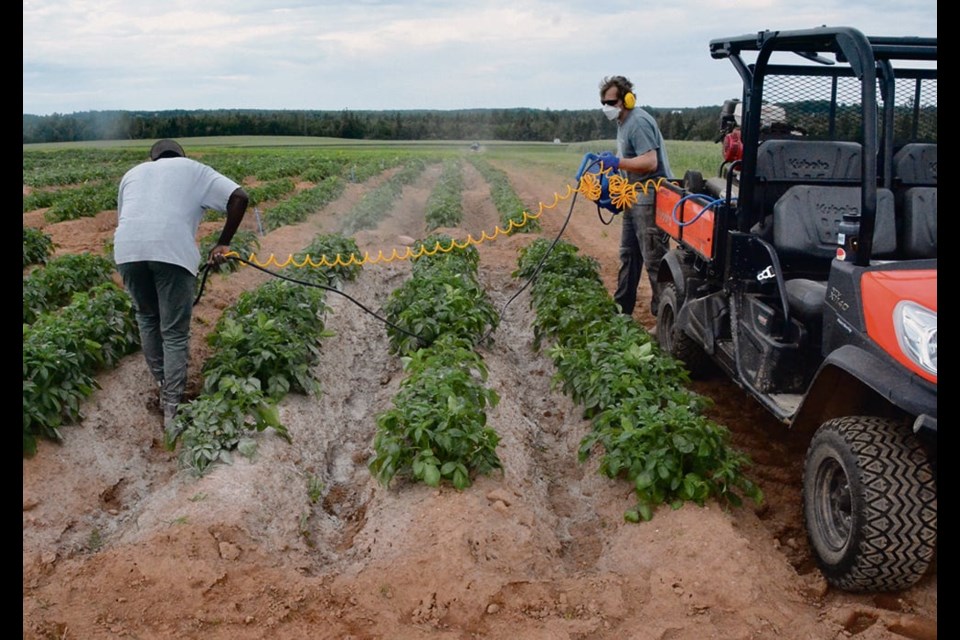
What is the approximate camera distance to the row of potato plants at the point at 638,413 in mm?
4359

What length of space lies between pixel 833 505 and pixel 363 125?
4361cm

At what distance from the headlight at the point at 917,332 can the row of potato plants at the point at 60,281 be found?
24.1 feet

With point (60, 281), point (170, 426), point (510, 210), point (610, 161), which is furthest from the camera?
point (510, 210)

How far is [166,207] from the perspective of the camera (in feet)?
18.7

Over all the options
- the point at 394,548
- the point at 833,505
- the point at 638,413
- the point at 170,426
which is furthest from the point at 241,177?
the point at 833,505

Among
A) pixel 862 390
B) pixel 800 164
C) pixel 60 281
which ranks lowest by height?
pixel 862 390

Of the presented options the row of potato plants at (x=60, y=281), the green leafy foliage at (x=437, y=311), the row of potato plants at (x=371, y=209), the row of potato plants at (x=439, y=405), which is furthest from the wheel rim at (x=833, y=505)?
the row of potato plants at (x=371, y=209)

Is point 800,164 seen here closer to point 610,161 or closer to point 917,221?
point 917,221

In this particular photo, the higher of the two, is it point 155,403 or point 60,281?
point 60,281

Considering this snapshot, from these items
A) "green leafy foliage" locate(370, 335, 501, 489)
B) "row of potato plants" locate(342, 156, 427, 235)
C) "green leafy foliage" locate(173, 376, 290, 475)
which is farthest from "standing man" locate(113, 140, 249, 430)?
"row of potato plants" locate(342, 156, 427, 235)

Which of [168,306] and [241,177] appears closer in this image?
[168,306]

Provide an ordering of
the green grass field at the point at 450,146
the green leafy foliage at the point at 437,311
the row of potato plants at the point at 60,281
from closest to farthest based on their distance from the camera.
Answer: the green leafy foliage at the point at 437,311 < the row of potato plants at the point at 60,281 < the green grass field at the point at 450,146

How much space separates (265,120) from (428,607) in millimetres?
40281

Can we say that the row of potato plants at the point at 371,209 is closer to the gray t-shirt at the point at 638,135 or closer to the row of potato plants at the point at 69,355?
the gray t-shirt at the point at 638,135
